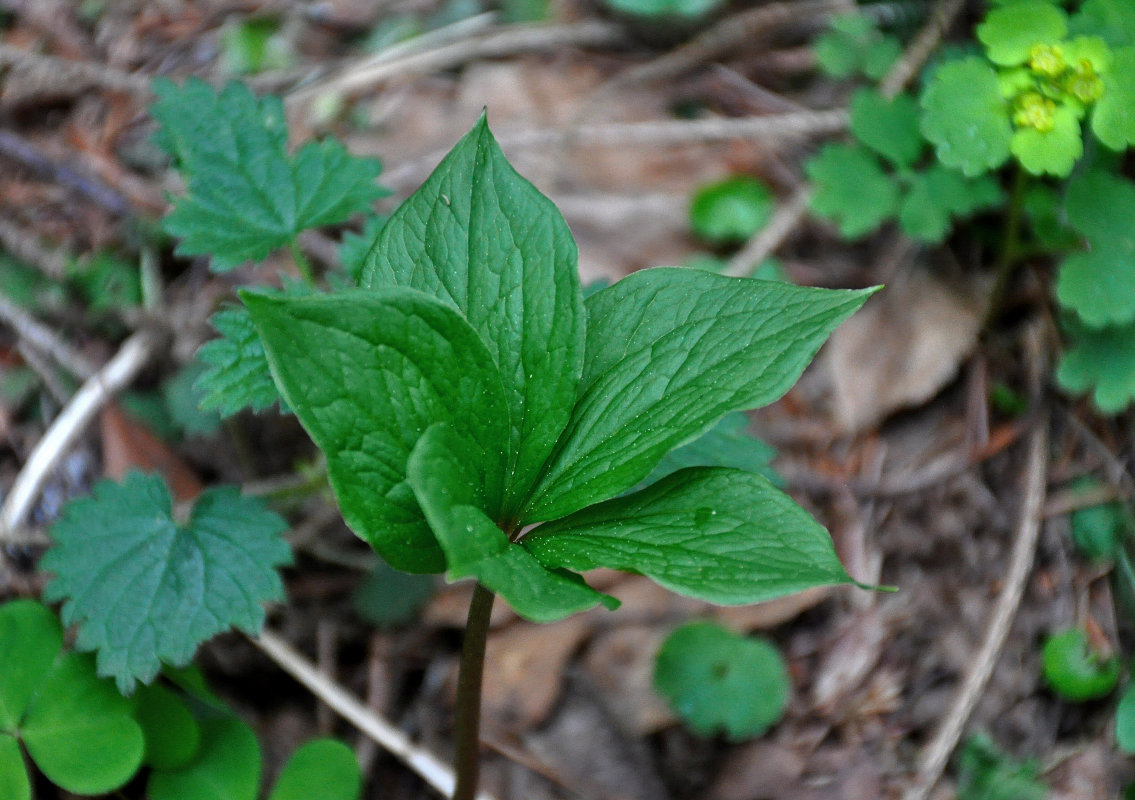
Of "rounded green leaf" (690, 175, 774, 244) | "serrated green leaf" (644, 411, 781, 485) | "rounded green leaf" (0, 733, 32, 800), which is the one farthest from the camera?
"rounded green leaf" (690, 175, 774, 244)

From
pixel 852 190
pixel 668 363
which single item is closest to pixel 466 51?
pixel 852 190

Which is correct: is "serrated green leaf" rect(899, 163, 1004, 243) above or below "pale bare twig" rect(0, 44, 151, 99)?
below

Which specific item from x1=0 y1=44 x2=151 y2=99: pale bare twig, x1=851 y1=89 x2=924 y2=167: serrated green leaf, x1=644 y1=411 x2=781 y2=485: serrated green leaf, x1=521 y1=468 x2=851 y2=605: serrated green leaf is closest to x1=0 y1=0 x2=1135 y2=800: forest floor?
x1=0 y1=44 x2=151 y2=99: pale bare twig

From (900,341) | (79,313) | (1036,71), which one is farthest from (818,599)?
(79,313)

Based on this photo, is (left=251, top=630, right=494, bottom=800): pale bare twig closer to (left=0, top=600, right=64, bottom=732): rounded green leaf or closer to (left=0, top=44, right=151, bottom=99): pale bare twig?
(left=0, top=600, right=64, bottom=732): rounded green leaf

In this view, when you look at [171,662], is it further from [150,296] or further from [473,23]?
[473,23]

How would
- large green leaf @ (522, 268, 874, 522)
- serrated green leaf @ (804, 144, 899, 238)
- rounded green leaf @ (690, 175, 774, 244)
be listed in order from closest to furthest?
large green leaf @ (522, 268, 874, 522), serrated green leaf @ (804, 144, 899, 238), rounded green leaf @ (690, 175, 774, 244)

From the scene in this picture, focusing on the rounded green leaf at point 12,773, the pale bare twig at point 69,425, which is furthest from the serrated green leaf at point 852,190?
the rounded green leaf at point 12,773

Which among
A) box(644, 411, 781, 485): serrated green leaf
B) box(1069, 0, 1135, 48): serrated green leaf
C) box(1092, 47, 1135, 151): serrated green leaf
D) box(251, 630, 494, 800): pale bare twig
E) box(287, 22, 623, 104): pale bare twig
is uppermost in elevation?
box(1069, 0, 1135, 48): serrated green leaf
